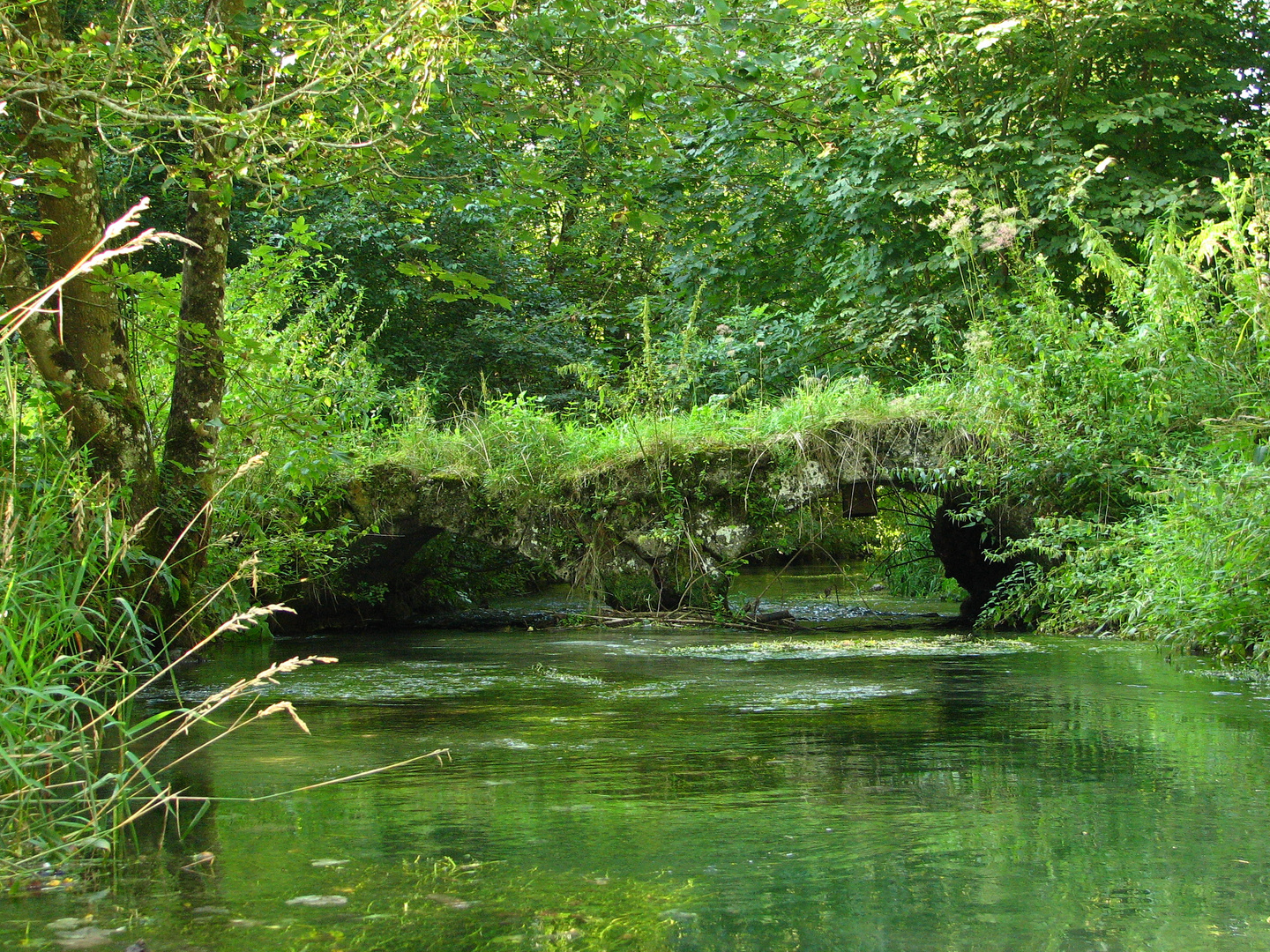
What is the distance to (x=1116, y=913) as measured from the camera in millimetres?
2379

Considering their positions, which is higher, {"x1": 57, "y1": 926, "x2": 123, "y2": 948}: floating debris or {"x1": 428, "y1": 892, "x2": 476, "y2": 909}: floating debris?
{"x1": 57, "y1": 926, "x2": 123, "y2": 948}: floating debris

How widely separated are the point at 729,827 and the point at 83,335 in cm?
430

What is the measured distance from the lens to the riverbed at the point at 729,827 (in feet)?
7.65

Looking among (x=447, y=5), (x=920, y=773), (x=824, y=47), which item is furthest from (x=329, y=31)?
(x=824, y=47)

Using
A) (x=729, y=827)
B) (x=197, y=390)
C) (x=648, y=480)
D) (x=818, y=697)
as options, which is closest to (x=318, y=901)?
(x=729, y=827)

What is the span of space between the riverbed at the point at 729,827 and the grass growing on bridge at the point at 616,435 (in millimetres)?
4039

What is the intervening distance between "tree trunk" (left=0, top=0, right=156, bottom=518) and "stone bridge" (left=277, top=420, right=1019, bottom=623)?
168 inches

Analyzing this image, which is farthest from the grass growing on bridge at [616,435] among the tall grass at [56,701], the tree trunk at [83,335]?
the tall grass at [56,701]

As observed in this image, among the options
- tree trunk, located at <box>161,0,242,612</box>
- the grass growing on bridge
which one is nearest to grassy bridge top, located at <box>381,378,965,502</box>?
the grass growing on bridge

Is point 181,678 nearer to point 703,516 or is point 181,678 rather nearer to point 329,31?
point 329,31

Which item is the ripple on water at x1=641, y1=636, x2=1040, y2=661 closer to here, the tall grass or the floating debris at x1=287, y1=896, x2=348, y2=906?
the tall grass

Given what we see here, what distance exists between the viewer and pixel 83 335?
5.79 m

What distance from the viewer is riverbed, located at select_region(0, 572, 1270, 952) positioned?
233cm

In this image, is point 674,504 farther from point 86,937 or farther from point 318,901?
point 86,937
